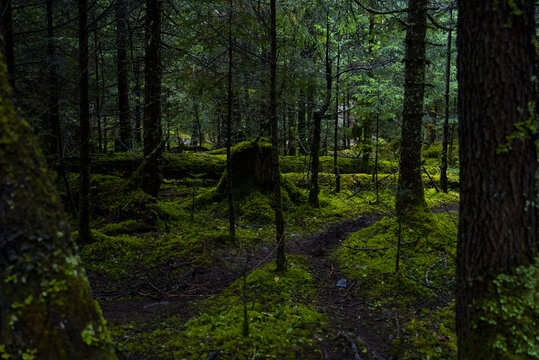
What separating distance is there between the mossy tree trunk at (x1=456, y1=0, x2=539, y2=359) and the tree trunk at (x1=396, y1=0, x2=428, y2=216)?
447cm

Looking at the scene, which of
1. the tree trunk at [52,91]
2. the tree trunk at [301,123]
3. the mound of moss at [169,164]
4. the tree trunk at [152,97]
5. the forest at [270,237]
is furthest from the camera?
the mound of moss at [169,164]

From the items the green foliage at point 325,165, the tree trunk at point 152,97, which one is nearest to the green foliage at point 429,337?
the tree trunk at point 152,97

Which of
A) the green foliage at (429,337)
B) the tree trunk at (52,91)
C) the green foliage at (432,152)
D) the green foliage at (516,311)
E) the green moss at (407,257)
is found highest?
the tree trunk at (52,91)

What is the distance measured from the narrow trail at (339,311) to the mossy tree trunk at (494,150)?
1.33 m

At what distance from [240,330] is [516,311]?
282 cm

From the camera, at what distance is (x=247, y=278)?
19.3 feet

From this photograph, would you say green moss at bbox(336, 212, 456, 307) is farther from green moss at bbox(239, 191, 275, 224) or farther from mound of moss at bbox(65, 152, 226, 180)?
mound of moss at bbox(65, 152, 226, 180)

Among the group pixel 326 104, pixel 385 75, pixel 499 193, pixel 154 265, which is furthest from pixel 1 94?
pixel 385 75

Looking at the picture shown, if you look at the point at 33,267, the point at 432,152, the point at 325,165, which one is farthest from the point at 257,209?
the point at 432,152

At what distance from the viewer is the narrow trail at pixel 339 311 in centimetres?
378

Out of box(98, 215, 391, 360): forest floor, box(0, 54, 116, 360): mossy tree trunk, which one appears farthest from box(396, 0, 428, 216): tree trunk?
box(0, 54, 116, 360): mossy tree trunk

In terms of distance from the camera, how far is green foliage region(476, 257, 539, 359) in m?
2.53

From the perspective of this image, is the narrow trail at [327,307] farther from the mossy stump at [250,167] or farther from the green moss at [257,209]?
the mossy stump at [250,167]

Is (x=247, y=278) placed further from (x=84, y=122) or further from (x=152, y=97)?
(x=152, y=97)
